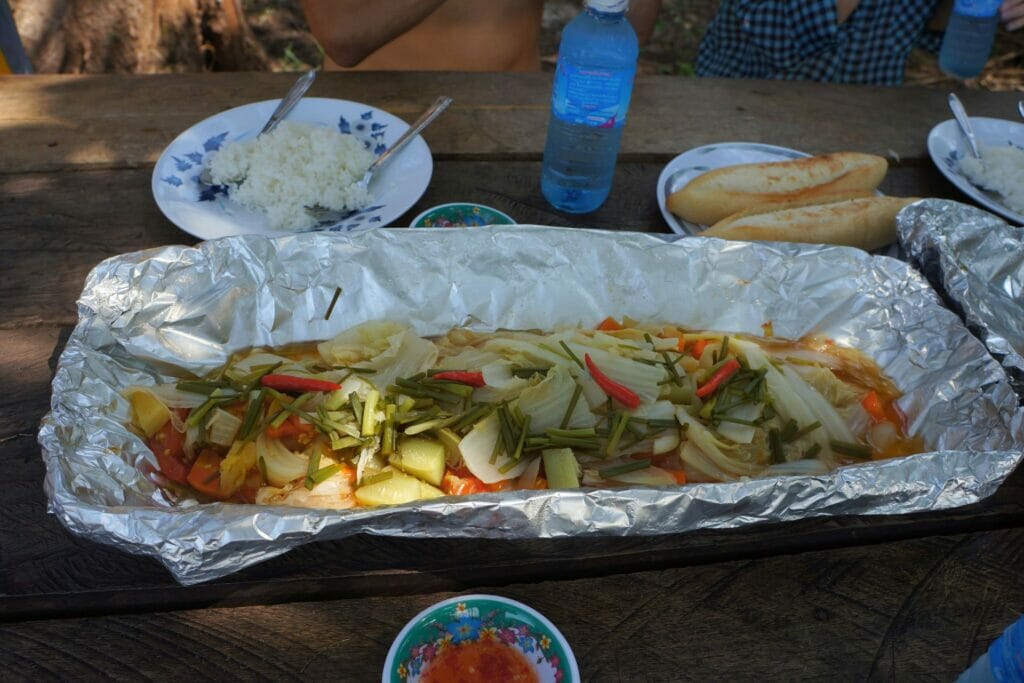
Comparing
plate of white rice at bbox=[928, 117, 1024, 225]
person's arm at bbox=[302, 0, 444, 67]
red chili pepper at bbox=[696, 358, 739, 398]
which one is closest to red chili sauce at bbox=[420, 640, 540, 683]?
red chili pepper at bbox=[696, 358, 739, 398]

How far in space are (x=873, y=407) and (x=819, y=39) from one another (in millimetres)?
2157

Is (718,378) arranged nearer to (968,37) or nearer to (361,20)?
(361,20)

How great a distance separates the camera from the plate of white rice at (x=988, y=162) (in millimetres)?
2273

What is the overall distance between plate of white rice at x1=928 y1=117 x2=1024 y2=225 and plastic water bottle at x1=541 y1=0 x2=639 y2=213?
1.17 metres

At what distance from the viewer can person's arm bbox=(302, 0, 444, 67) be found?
8.39ft

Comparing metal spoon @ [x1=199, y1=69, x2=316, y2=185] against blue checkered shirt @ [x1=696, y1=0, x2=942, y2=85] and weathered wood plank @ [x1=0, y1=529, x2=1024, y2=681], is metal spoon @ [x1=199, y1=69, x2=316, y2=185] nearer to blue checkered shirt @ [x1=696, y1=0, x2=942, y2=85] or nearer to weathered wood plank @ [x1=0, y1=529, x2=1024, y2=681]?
weathered wood plank @ [x1=0, y1=529, x2=1024, y2=681]

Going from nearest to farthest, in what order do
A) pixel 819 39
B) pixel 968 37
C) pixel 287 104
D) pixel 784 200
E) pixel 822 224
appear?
pixel 822 224 → pixel 784 200 → pixel 287 104 → pixel 968 37 → pixel 819 39

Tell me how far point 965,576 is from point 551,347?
0.93 m

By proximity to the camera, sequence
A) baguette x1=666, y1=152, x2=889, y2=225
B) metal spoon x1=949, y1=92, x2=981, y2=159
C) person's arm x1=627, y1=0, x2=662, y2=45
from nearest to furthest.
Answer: baguette x1=666, y1=152, x2=889, y2=225
metal spoon x1=949, y1=92, x2=981, y2=159
person's arm x1=627, y1=0, x2=662, y2=45

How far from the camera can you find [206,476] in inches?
55.8

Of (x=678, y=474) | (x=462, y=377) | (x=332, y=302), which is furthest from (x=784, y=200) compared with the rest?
(x=332, y=302)

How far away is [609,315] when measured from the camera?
1934 millimetres

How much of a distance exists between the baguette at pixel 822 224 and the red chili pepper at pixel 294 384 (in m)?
1.12

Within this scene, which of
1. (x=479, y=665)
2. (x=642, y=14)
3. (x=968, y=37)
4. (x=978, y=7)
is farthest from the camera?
(x=642, y=14)
